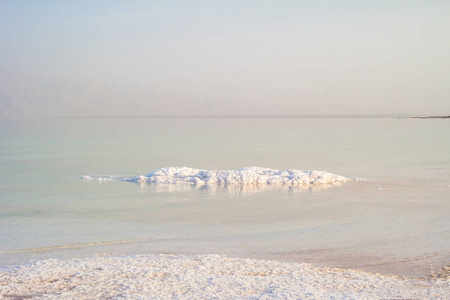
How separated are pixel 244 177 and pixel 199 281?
9.22m

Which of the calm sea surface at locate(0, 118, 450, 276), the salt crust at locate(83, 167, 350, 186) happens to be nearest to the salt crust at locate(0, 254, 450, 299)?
the calm sea surface at locate(0, 118, 450, 276)

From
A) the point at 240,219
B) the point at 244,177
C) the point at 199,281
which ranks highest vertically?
the point at 244,177

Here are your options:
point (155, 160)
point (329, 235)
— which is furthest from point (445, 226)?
point (155, 160)

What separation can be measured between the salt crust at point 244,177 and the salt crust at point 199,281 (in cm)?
805

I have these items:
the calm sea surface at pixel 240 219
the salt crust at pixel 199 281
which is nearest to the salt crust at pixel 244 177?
the calm sea surface at pixel 240 219

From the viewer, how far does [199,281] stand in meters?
7.21

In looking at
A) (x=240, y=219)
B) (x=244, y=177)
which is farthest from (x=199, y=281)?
(x=244, y=177)

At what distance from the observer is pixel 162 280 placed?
287 inches

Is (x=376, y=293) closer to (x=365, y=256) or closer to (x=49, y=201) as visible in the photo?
(x=365, y=256)

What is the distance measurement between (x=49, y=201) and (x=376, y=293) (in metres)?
9.35

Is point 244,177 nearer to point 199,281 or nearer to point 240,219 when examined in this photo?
point 240,219

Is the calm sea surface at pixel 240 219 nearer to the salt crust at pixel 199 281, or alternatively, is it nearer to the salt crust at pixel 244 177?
the salt crust at pixel 244 177

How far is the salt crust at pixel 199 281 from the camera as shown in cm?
677

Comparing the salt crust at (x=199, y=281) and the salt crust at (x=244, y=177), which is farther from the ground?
the salt crust at (x=244, y=177)
